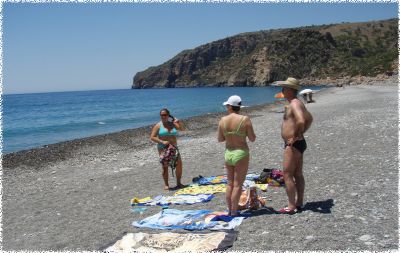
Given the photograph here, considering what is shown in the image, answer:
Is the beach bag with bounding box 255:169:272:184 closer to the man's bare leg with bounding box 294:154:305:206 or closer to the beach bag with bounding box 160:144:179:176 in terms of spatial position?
the beach bag with bounding box 160:144:179:176

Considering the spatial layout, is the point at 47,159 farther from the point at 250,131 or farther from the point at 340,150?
the point at 250,131

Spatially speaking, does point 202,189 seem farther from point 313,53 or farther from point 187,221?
point 313,53

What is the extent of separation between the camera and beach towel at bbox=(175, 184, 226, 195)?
938 centimetres

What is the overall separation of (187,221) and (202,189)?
8.08 ft

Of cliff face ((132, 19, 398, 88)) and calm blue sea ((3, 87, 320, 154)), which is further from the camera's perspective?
cliff face ((132, 19, 398, 88))

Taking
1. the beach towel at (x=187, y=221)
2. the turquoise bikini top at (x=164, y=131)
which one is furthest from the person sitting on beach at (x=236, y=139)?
the turquoise bikini top at (x=164, y=131)

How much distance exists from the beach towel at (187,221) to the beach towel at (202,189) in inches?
57.7

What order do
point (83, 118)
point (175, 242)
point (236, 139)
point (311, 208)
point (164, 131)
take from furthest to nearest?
point (83, 118), point (164, 131), point (311, 208), point (236, 139), point (175, 242)

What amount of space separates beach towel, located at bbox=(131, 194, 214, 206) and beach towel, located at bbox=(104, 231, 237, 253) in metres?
2.07

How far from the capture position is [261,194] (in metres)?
8.86

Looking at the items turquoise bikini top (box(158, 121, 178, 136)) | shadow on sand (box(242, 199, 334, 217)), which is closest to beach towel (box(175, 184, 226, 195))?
turquoise bikini top (box(158, 121, 178, 136))

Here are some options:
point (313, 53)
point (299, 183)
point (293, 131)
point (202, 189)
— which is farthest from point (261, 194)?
point (313, 53)

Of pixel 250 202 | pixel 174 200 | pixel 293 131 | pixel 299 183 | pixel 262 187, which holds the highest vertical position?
pixel 293 131

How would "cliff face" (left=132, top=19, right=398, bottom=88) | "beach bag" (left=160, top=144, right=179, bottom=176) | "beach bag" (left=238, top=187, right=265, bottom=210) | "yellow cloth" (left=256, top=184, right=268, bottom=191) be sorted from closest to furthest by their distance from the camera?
"beach bag" (left=238, top=187, right=265, bottom=210), "yellow cloth" (left=256, top=184, right=268, bottom=191), "beach bag" (left=160, top=144, right=179, bottom=176), "cliff face" (left=132, top=19, right=398, bottom=88)
